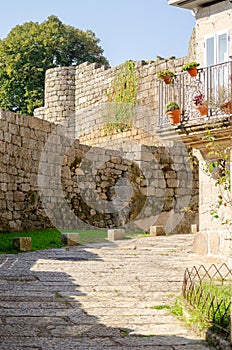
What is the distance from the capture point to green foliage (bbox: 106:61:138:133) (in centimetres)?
2405

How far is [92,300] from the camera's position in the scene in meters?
7.67

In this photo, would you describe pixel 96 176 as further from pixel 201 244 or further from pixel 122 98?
pixel 201 244

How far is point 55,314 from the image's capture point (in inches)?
270

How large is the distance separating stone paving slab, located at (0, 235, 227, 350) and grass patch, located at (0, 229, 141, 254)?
0.81m

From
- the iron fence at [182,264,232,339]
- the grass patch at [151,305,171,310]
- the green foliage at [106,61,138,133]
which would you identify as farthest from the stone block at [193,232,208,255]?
the green foliage at [106,61,138,133]

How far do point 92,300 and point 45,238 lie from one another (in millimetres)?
7201

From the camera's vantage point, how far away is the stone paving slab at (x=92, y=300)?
5.83 meters

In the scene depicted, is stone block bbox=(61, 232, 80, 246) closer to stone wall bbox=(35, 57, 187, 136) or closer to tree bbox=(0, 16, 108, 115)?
stone wall bbox=(35, 57, 187, 136)

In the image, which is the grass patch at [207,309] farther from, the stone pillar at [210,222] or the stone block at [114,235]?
the stone block at [114,235]

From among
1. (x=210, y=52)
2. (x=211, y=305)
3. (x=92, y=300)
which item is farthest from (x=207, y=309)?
(x=210, y=52)

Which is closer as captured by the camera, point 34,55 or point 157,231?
point 157,231

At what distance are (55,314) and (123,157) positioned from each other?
13.2 m

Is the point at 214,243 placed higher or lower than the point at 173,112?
lower

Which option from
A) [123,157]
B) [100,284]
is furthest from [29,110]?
[100,284]
